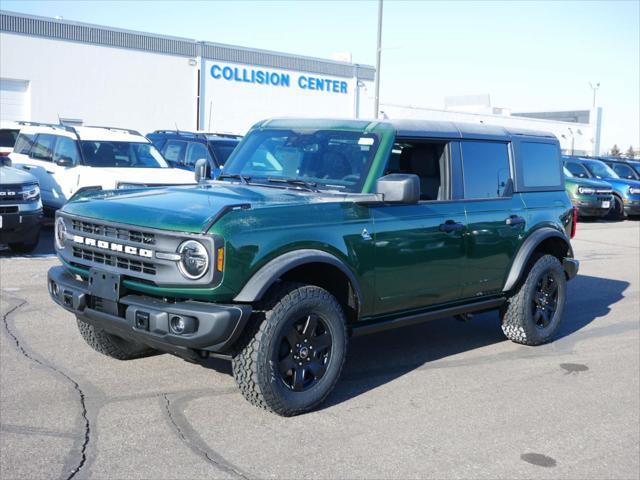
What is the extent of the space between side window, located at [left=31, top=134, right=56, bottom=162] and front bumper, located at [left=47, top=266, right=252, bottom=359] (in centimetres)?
934

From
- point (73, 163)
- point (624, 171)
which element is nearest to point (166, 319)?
point (73, 163)

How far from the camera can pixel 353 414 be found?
209 inches

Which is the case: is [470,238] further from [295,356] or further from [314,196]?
[295,356]

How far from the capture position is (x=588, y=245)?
16.4 m

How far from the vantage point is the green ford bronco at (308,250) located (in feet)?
15.9

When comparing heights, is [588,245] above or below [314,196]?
below

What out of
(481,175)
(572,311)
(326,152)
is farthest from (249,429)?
(572,311)

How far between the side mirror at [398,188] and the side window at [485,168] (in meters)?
1.10

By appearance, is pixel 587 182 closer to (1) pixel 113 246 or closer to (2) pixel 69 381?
(2) pixel 69 381

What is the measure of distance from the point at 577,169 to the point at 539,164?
17.5 m

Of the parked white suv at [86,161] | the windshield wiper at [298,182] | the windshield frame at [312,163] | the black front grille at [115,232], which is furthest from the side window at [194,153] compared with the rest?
the black front grille at [115,232]

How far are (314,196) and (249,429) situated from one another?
5.49 ft

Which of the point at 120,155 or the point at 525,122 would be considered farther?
the point at 525,122

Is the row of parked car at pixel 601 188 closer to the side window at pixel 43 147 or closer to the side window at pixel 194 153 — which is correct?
the side window at pixel 194 153
